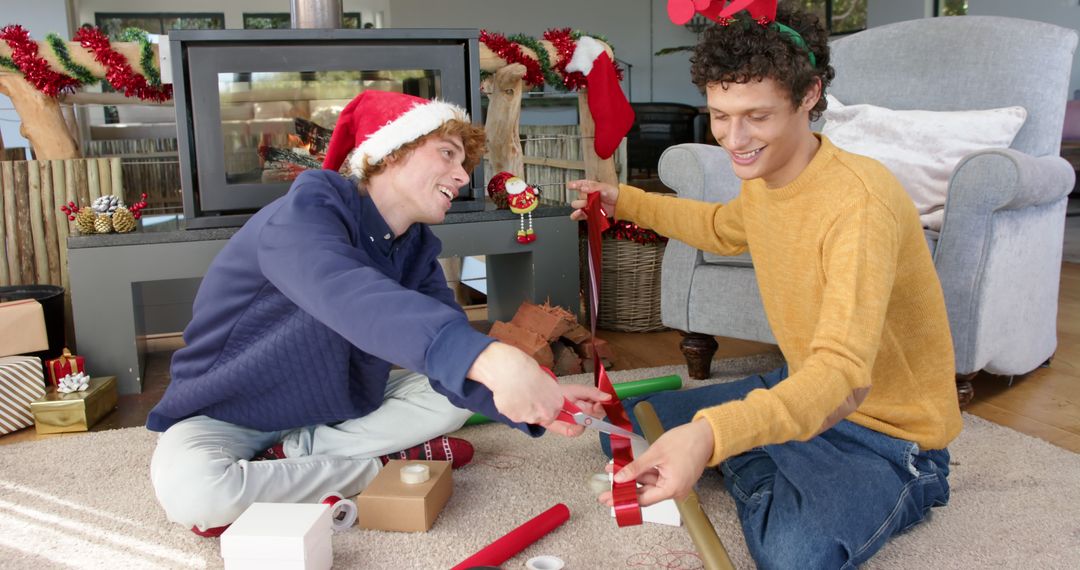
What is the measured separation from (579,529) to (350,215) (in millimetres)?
681

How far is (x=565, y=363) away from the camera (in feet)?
8.94

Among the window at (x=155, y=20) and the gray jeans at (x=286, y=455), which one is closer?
the gray jeans at (x=286, y=455)

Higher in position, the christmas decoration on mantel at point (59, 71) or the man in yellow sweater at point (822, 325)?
the christmas decoration on mantel at point (59, 71)

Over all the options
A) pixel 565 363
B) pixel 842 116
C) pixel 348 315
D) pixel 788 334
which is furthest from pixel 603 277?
pixel 348 315

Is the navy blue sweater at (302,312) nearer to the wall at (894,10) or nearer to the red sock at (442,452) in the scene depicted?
the red sock at (442,452)

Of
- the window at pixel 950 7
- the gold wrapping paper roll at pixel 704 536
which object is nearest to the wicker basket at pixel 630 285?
the gold wrapping paper roll at pixel 704 536

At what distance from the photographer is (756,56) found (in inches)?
49.9

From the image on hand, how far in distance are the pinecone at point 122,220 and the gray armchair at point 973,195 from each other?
5.11 feet

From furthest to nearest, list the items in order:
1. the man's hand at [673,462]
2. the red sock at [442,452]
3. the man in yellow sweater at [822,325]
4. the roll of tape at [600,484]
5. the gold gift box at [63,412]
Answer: the gold gift box at [63,412] → the red sock at [442,452] → the roll of tape at [600,484] → the man in yellow sweater at [822,325] → the man's hand at [673,462]

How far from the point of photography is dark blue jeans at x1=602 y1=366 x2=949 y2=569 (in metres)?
1.33

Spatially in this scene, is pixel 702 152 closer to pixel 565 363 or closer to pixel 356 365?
pixel 565 363

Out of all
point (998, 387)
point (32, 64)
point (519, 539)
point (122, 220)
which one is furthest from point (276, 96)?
point (998, 387)

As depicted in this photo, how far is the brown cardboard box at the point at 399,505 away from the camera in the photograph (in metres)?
1.54

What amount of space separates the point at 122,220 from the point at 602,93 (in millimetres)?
1632
